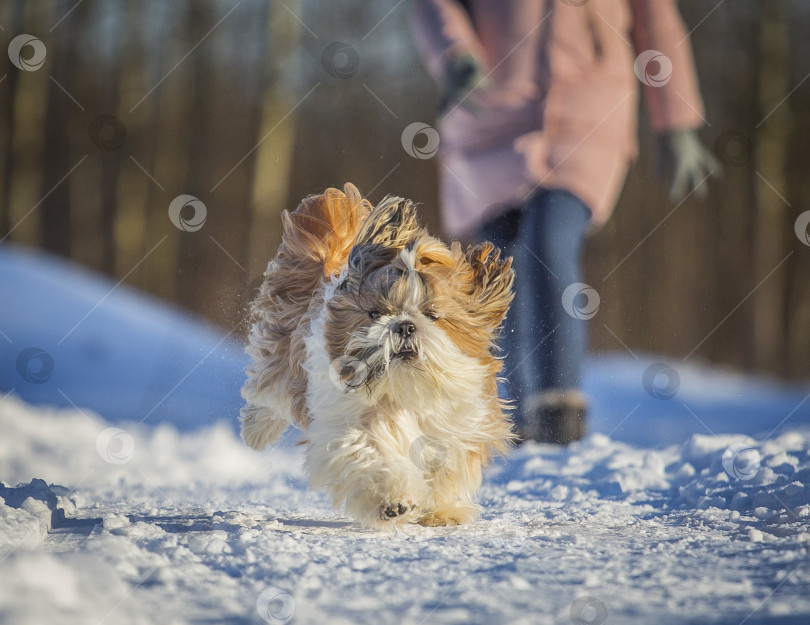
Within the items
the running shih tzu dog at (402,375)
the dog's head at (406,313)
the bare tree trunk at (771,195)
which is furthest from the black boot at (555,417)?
the bare tree trunk at (771,195)

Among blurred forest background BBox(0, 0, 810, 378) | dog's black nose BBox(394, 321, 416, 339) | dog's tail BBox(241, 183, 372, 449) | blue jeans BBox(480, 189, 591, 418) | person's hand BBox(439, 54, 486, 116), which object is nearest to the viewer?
dog's black nose BBox(394, 321, 416, 339)

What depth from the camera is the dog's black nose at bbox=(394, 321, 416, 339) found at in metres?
3.46

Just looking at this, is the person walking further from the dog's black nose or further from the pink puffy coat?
the dog's black nose

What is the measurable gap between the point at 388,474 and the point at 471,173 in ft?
8.40

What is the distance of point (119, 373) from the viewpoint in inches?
274

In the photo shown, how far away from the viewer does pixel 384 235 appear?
145 inches

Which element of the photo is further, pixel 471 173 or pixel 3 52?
pixel 3 52

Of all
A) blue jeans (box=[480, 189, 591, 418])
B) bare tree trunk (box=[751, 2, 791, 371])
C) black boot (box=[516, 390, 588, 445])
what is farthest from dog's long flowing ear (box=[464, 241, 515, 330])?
bare tree trunk (box=[751, 2, 791, 371])

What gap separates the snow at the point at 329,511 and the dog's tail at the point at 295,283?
398 millimetres

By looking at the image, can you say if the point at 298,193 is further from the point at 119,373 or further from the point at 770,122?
the point at 770,122

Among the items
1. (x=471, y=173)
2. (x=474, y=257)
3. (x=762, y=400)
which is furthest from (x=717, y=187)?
(x=474, y=257)

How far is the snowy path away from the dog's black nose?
2.69 feet

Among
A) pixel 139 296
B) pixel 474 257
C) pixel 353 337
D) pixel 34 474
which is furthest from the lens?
pixel 139 296

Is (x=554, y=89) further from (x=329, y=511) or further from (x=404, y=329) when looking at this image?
(x=329, y=511)
